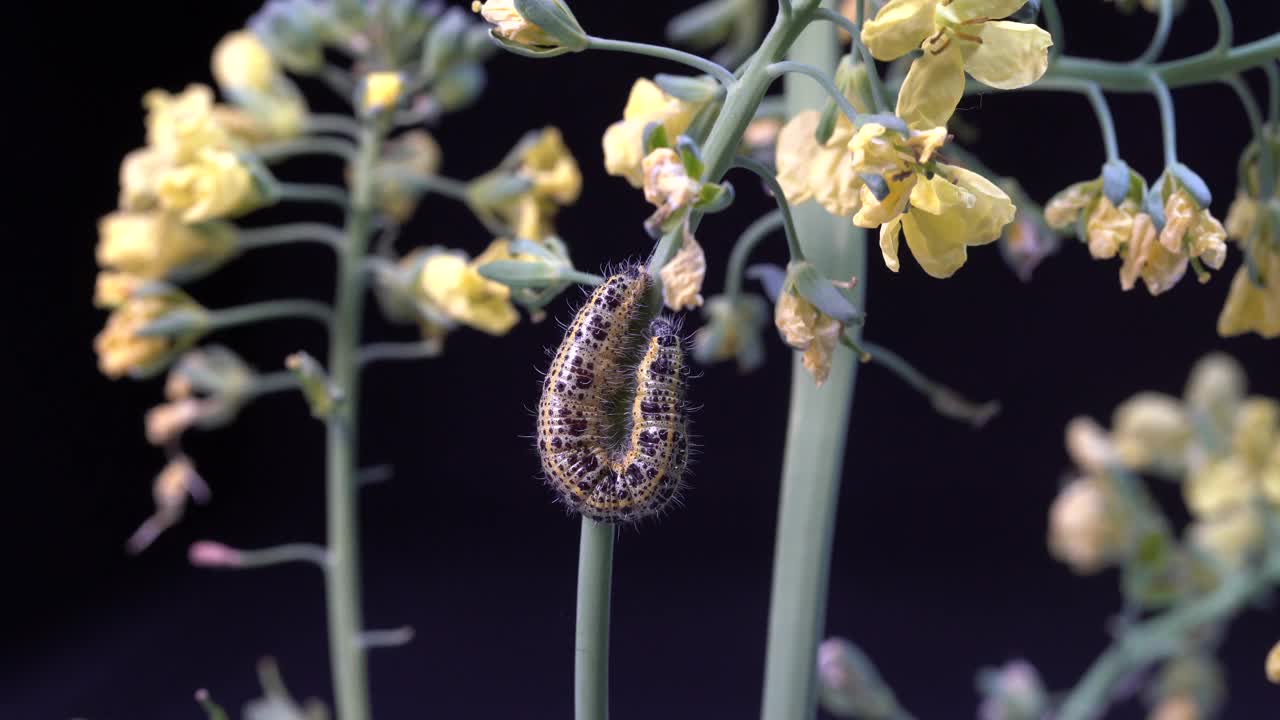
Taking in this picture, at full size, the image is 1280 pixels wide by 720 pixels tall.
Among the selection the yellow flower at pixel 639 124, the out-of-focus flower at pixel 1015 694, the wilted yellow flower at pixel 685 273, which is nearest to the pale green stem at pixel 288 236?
the yellow flower at pixel 639 124

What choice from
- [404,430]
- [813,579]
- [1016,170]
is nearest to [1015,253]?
[813,579]

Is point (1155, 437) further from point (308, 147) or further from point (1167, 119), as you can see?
point (308, 147)

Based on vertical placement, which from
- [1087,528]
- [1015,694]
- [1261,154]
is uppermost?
[1261,154]

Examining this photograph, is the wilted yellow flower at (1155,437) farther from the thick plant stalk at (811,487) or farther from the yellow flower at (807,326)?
the yellow flower at (807,326)

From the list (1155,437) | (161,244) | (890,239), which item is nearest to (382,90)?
(161,244)

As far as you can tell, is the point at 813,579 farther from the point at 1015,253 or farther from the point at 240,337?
the point at 240,337

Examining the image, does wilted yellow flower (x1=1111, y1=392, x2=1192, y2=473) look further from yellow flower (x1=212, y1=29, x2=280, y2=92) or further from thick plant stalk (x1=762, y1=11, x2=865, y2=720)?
yellow flower (x1=212, y1=29, x2=280, y2=92)
